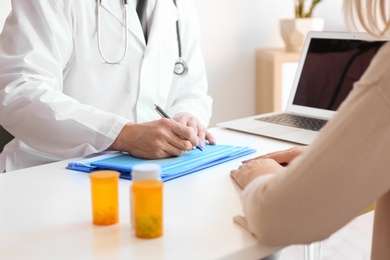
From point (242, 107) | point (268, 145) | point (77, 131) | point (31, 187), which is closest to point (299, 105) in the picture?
point (268, 145)

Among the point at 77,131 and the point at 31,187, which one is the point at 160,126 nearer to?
the point at 77,131

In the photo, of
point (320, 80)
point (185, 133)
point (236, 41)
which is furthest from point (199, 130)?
point (236, 41)

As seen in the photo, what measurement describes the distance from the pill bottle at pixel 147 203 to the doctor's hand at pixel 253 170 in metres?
0.28

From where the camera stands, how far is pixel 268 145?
1.56 metres

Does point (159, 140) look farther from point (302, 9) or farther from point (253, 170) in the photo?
point (302, 9)

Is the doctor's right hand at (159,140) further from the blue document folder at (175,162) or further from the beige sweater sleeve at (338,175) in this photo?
the beige sweater sleeve at (338,175)

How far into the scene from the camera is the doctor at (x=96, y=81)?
4.89 feet

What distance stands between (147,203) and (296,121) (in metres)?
0.97

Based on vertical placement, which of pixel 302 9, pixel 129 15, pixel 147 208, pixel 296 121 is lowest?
pixel 296 121

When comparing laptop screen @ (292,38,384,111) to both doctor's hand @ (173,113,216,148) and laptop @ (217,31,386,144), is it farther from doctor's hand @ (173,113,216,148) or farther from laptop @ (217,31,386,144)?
doctor's hand @ (173,113,216,148)

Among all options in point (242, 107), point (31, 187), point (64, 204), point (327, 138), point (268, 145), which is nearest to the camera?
point (327, 138)

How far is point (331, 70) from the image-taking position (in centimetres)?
188

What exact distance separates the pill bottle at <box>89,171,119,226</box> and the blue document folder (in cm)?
24

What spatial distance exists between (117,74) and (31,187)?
589 millimetres
